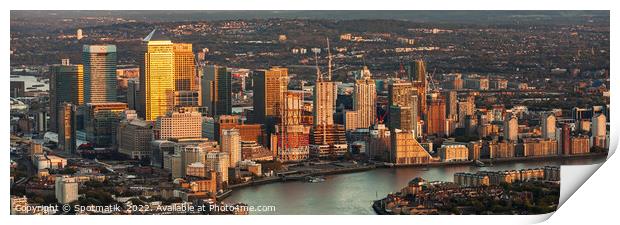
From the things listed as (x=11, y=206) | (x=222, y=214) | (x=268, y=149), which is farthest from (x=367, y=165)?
(x=11, y=206)

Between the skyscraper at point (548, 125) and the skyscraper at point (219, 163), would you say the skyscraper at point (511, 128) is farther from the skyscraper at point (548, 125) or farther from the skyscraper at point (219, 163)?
the skyscraper at point (219, 163)

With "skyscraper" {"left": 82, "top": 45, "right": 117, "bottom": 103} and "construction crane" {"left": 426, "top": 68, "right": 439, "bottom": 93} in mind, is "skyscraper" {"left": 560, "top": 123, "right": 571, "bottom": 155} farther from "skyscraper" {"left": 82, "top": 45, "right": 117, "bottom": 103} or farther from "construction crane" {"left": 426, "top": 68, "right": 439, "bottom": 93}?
"skyscraper" {"left": 82, "top": 45, "right": 117, "bottom": 103}

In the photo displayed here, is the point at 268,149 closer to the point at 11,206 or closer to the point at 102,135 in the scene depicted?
the point at 102,135

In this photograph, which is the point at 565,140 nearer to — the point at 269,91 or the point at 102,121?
the point at 269,91

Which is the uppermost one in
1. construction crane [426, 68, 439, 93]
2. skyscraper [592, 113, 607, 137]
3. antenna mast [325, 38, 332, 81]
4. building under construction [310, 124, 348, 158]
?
antenna mast [325, 38, 332, 81]

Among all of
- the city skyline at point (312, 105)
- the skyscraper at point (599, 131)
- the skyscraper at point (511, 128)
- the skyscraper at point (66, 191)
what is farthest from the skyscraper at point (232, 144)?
the skyscraper at point (599, 131)

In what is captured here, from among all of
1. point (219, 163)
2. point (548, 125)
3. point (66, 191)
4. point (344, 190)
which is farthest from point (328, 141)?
point (66, 191)

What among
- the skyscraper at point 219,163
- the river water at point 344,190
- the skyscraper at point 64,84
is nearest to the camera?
the river water at point 344,190

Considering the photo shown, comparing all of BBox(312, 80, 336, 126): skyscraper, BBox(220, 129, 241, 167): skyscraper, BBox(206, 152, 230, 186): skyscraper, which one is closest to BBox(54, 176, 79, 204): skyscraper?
BBox(206, 152, 230, 186): skyscraper
